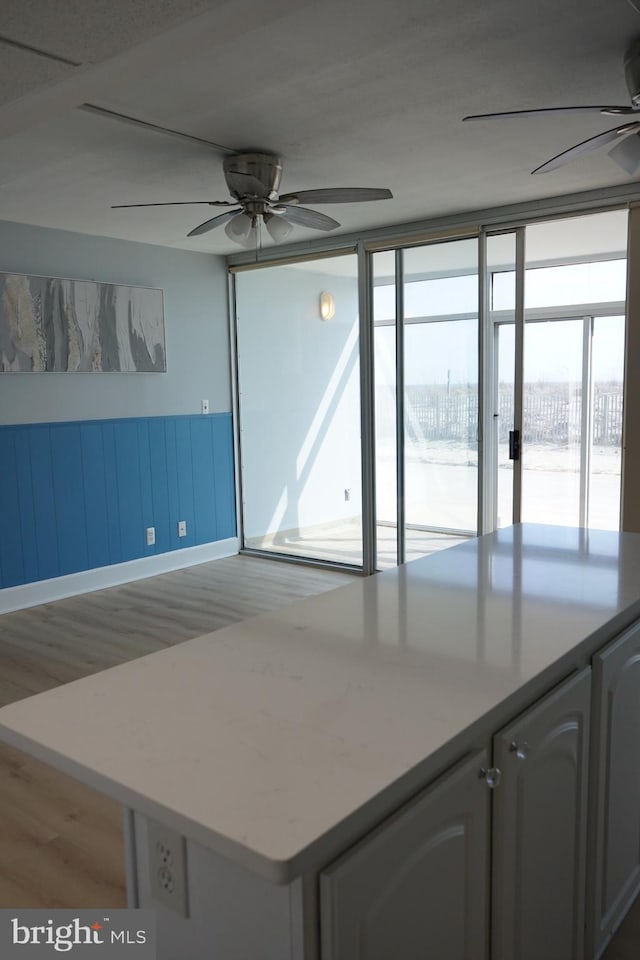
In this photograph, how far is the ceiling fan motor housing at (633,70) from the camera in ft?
7.93

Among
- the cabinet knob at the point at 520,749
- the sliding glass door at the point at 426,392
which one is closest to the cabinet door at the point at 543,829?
the cabinet knob at the point at 520,749

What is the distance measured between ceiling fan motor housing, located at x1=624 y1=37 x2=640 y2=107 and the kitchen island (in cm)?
160

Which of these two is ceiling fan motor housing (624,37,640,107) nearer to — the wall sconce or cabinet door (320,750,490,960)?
cabinet door (320,750,490,960)

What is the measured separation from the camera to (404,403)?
5.31m

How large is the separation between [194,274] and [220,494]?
1755 millimetres

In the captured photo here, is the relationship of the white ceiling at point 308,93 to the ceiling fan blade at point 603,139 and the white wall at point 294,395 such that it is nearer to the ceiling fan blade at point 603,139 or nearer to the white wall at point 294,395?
the ceiling fan blade at point 603,139

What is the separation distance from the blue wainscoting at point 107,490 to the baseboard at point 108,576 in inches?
1.9

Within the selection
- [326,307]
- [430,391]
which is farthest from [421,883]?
[326,307]

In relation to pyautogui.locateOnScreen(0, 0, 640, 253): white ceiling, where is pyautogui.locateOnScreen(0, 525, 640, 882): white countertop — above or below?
Answer: below

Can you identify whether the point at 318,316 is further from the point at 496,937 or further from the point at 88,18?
the point at 496,937

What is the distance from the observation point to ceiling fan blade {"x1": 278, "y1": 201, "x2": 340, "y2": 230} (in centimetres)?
353

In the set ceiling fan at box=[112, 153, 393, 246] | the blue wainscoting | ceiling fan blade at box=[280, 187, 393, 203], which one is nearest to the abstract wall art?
the blue wainscoting

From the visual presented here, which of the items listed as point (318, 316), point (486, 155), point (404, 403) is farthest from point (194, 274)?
point (486, 155)

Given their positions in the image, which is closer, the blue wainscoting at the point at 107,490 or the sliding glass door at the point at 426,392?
the blue wainscoting at the point at 107,490
